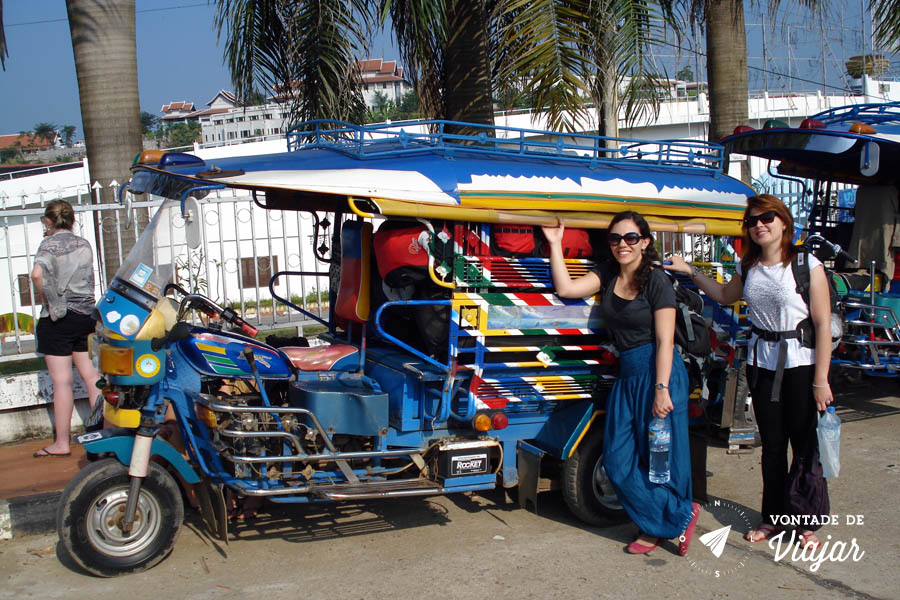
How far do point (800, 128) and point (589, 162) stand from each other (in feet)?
8.15

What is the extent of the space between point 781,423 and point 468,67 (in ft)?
17.2

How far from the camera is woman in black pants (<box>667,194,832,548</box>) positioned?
4.24 metres

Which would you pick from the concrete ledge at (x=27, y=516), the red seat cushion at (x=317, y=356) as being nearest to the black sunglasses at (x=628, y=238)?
the red seat cushion at (x=317, y=356)

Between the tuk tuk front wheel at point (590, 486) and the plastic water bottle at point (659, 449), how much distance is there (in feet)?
1.77

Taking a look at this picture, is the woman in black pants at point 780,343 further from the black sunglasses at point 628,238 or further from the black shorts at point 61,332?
the black shorts at point 61,332

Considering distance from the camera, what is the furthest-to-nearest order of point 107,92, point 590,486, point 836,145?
point 107,92 → point 836,145 → point 590,486

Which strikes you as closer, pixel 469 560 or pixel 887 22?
pixel 469 560

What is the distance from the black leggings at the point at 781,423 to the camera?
4340 millimetres

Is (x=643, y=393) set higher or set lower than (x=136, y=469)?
higher

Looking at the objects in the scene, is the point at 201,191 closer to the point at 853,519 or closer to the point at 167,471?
the point at 167,471

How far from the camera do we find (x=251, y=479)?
4270mm

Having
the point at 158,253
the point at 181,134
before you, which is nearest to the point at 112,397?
the point at 158,253

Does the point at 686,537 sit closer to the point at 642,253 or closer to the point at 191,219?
the point at 642,253

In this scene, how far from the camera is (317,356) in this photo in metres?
5.00
